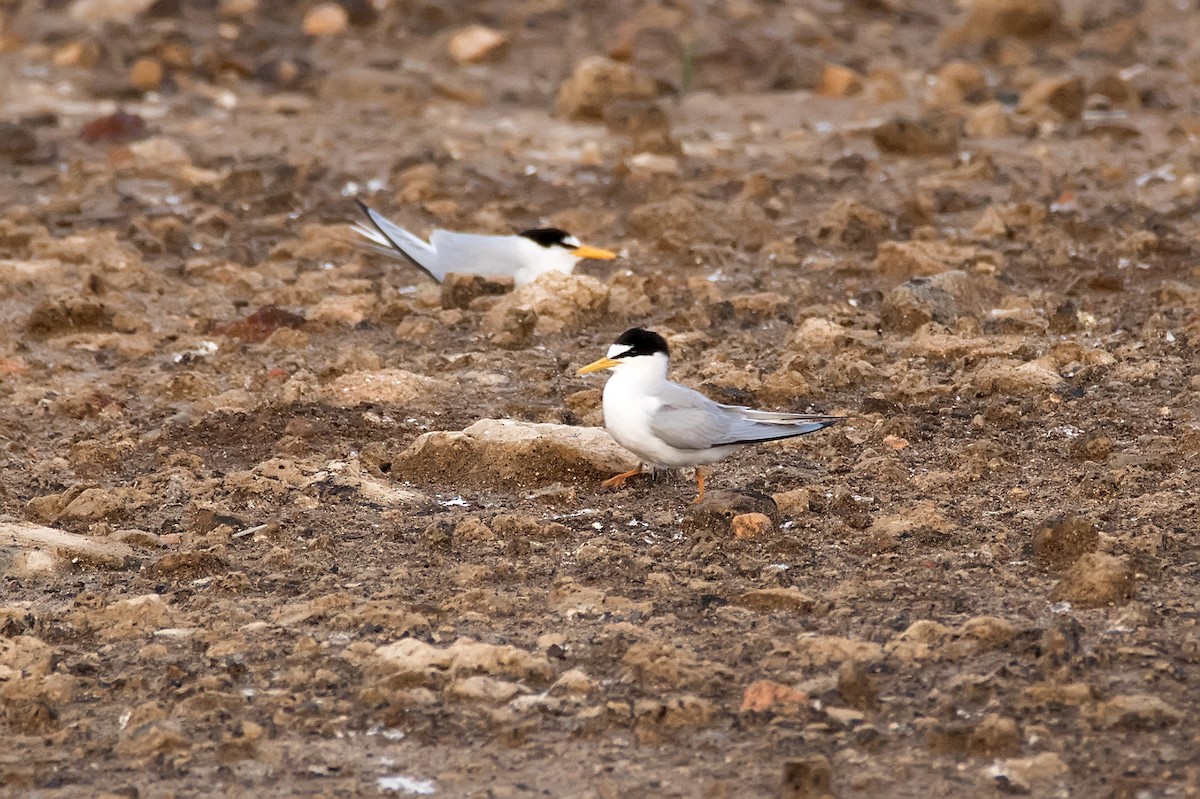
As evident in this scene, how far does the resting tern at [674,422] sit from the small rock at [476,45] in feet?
23.4

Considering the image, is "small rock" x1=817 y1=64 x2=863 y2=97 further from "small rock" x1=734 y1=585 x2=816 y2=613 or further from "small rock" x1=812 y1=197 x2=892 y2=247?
"small rock" x1=734 y1=585 x2=816 y2=613

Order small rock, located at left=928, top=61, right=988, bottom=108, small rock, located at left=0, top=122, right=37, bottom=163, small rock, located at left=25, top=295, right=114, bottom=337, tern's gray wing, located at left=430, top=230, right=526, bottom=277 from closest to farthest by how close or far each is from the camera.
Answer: small rock, located at left=25, top=295, right=114, bottom=337, tern's gray wing, located at left=430, top=230, right=526, bottom=277, small rock, located at left=0, top=122, right=37, bottom=163, small rock, located at left=928, top=61, right=988, bottom=108

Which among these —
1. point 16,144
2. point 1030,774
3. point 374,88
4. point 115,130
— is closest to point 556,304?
point 1030,774

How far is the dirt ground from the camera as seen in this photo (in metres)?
3.81

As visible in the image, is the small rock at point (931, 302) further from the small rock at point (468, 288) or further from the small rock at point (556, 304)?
the small rock at point (468, 288)

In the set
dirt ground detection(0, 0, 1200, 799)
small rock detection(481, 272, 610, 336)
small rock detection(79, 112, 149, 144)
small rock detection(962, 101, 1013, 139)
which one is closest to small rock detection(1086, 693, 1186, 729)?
dirt ground detection(0, 0, 1200, 799)

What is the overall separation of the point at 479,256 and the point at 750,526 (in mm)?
3015

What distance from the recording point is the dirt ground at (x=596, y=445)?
12.5ft

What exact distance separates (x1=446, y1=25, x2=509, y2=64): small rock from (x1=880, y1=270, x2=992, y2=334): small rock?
571 cm

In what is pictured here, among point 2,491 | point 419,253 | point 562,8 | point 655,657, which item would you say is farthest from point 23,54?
point 655,657

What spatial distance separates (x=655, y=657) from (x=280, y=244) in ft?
15.2

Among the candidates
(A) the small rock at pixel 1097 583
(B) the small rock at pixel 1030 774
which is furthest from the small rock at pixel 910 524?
(B) the small rock at pixel 1030 774

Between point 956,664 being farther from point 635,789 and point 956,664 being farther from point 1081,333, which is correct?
point 1081,333

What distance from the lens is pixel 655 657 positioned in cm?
407
